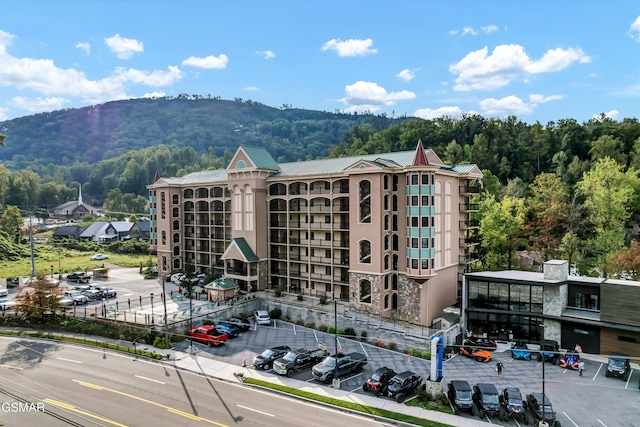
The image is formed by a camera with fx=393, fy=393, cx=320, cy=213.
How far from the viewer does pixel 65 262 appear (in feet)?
266

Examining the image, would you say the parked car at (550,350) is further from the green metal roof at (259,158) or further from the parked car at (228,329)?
the green metal roof at (259,158)

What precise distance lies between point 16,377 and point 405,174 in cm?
3892

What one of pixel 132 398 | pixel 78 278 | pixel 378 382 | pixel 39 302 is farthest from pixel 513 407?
pixel 78 278

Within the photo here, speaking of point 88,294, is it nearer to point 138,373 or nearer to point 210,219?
point 210,219

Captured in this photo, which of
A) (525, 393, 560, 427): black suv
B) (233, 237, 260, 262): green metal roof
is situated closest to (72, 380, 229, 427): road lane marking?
(525, 393, 560, 427): black suv


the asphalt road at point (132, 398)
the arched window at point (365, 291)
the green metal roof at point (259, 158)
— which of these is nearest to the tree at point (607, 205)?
the arched window at point (365, 291)

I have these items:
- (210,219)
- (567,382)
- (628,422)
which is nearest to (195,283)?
(210,219)

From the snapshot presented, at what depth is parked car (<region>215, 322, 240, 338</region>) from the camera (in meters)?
40.4

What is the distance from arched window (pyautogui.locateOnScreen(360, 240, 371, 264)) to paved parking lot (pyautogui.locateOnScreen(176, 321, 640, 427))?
8.80 m

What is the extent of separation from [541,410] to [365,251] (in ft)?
75.6

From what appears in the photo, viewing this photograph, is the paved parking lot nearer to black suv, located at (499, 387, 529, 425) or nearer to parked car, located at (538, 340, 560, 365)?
black suv, located at (499, 387, 529, 425)

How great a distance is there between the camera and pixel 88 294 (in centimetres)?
5256

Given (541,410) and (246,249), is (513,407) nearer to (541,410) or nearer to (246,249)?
(541,410)

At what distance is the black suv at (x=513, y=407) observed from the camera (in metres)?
25.2
